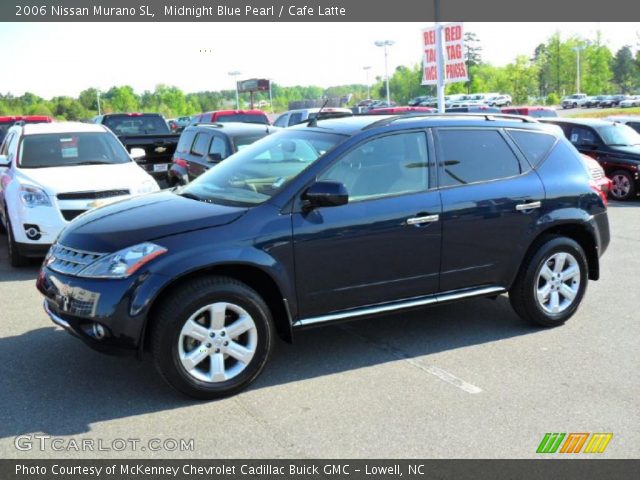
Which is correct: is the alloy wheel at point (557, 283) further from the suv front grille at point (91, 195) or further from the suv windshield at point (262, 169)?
the suv front grille at point (91, 195)

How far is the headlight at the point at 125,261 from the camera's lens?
4.17 m

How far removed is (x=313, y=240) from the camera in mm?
4621

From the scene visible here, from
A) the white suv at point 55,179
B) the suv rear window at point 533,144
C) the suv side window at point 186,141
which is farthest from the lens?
the suv side window at point 186,141

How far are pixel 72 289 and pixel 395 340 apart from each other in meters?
2.54

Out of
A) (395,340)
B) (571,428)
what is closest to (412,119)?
(395,340)

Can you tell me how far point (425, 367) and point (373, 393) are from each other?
623mm

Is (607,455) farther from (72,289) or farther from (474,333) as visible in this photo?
(72,289)

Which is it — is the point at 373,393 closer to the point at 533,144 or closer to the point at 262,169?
the point at 262,169

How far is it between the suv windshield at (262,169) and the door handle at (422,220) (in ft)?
2.60

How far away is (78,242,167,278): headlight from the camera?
4.17 metres

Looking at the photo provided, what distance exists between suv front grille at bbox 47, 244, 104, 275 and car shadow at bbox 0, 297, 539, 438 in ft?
2.62

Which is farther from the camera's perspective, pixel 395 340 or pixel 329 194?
pixel 395 340

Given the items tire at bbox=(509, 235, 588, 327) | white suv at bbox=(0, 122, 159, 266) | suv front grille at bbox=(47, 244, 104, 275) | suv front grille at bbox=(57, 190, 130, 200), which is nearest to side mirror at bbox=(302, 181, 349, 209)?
suv front grille at bbox=(47, 244, 104, 275)
